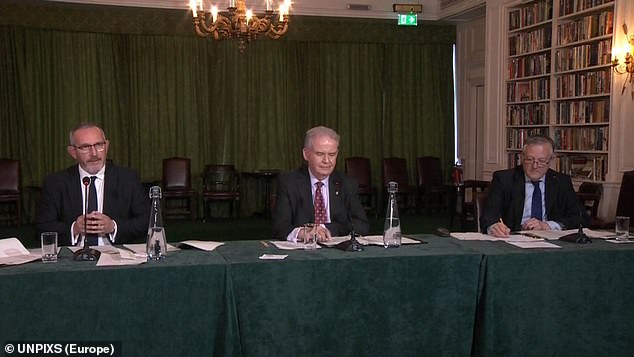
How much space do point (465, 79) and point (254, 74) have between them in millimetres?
3596

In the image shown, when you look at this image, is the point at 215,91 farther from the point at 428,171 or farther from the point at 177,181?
the point at 428,171

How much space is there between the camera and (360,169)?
10898 millimetres

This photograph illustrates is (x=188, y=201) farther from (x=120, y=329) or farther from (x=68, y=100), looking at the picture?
(x=120, y=329)

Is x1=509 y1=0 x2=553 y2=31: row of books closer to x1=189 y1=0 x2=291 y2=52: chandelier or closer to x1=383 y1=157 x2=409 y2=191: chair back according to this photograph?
x1=383 y1=157 x2=409 y2=191: chair back

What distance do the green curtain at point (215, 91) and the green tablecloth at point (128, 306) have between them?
7.94 metres

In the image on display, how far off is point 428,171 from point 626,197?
4756 mm

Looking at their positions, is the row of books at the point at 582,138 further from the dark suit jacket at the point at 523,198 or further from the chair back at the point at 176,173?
the chair back at the point at 176,173

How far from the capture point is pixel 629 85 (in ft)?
22.7

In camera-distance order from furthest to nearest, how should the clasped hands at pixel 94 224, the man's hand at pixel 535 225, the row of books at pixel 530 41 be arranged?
1. the row of books at pixel 530 41
2. the man's hand at pixel 535 225
3. the clasped hands at pixel 94 224

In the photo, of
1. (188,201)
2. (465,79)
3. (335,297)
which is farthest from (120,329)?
(465,79)

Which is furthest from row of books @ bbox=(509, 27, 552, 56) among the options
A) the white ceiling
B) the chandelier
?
the chandelier

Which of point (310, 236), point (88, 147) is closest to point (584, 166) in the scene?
point (310, 236)

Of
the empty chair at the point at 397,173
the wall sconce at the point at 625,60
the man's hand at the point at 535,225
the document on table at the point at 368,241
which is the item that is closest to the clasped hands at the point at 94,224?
the document on table at the point at 368,241

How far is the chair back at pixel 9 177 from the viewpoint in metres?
9.33
